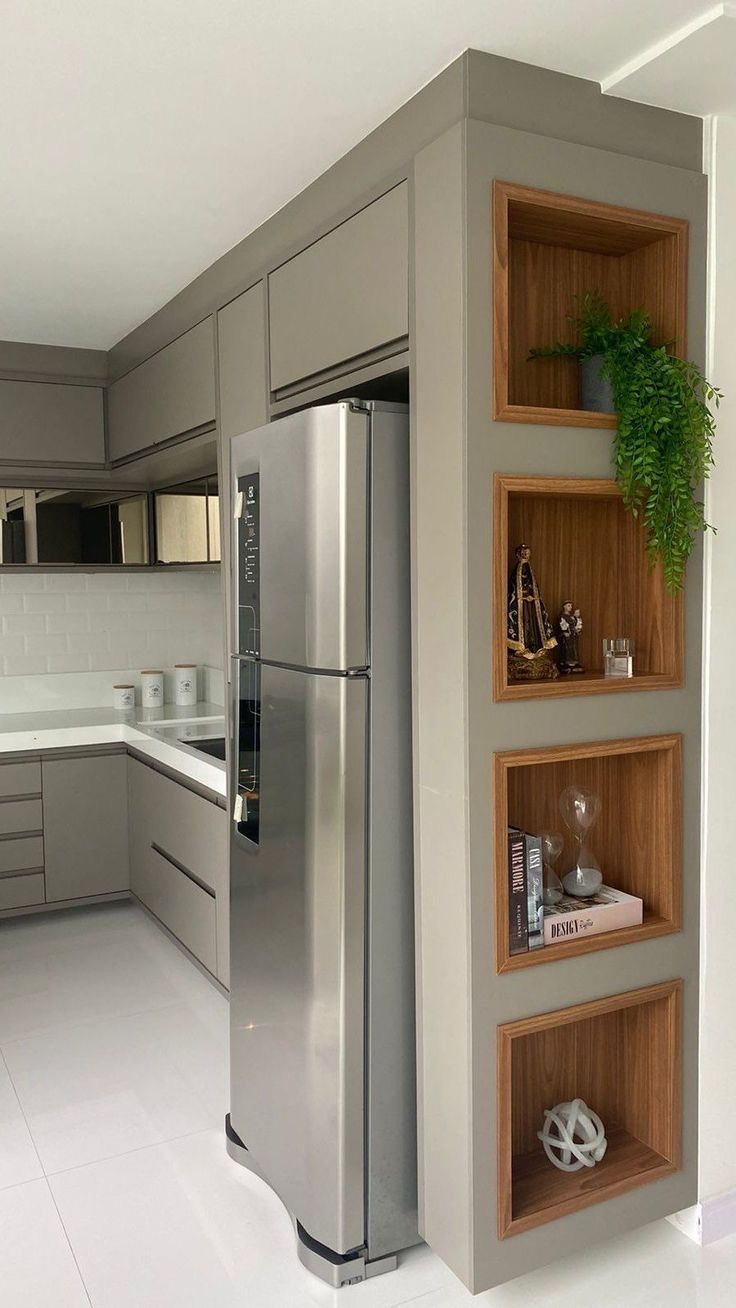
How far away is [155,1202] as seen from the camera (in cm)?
249

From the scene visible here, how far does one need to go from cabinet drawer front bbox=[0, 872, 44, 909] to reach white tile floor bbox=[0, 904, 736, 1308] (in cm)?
63

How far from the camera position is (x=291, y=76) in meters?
2.00

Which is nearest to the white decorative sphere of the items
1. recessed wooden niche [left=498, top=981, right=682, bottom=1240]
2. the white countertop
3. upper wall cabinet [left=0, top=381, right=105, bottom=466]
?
recessed wooden niche [left=498, top=981, right=682, bottom=1240]

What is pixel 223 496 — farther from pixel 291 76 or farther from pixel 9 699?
pixel 9 699

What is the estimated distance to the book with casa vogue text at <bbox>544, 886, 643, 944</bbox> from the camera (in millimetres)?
2131

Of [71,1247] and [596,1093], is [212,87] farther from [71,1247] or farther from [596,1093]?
[71,1247]

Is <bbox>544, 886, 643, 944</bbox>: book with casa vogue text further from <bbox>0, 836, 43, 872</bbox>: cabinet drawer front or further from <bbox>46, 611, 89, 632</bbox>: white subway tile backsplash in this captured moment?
<bbox>46, 611, 89, 632</bbox>: white subway tile backsplash

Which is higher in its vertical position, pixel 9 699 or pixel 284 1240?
pixel 9 699

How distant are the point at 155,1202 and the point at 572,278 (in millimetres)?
2382

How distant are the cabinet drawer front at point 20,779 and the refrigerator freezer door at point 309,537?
2122 millimetres

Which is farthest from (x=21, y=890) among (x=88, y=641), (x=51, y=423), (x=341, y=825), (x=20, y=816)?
(x=341, y=825)

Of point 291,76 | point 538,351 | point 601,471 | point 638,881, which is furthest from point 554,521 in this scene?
point 291,76

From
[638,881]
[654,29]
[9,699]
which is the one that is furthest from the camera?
[9,699]

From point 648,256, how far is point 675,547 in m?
0.66
